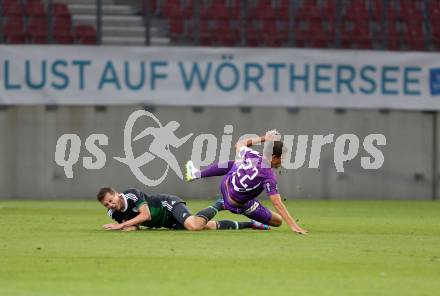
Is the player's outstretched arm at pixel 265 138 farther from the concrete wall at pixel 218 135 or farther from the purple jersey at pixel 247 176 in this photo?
the concrete wall at pixel 218 135

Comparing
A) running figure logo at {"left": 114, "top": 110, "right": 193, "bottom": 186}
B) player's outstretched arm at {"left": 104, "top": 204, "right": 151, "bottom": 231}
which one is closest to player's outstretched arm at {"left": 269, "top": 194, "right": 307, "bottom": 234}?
player's outstretched arm at {"left": 104, "top": 204, "right": 151, "bottom": 231}

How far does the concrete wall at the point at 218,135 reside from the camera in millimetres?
24688

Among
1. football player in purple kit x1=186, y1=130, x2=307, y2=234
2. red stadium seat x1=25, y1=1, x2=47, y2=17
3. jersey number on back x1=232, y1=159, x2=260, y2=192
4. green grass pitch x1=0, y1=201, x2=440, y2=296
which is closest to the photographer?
green grass pitch x1=0, y1=201, x2=440, y2=296

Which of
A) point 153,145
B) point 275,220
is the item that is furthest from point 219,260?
point 153,145

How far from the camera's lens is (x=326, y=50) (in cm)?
2553

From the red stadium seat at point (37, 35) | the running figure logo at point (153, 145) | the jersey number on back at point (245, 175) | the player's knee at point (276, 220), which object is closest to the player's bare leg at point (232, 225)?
the player's knee at point (276, 220)

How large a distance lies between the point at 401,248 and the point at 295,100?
40.1 feet

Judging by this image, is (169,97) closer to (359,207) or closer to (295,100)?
(295,100)

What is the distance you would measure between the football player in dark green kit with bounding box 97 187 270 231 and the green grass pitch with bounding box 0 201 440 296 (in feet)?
0.60

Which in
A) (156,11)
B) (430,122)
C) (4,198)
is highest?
(156,11)

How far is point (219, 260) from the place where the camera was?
1180 cm

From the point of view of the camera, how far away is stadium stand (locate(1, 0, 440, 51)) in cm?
2514

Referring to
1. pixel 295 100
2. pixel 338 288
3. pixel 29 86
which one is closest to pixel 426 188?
pixel 295 100

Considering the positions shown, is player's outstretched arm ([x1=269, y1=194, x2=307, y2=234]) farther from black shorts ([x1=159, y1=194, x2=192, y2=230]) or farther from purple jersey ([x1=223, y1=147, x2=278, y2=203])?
black shorts ([x1=159, y1=194, x2=192, y2=230])
